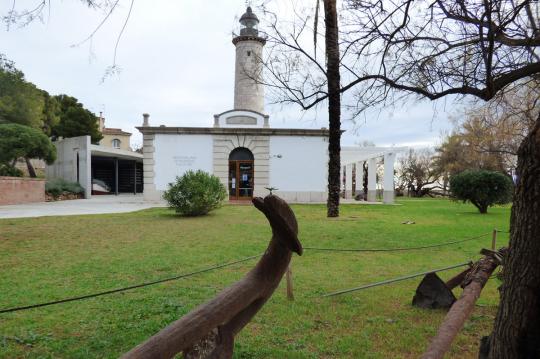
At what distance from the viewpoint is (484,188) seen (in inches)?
604

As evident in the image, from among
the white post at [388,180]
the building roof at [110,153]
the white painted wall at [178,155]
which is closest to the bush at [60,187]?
the building roof at [110,153]

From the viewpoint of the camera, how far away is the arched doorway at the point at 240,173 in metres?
21.0

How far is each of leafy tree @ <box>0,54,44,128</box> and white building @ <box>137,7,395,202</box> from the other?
10.1 m

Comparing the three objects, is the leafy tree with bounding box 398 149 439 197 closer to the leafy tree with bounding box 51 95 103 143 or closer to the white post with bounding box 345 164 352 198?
the white post with bounding box 345 164 352 198

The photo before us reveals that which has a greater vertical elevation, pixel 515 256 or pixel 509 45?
pixel 509 45

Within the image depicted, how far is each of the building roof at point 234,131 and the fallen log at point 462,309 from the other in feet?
59.0

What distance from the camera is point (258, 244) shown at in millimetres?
8148

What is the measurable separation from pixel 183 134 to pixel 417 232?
13676 millimetres

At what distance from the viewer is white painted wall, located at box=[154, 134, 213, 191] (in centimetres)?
2023

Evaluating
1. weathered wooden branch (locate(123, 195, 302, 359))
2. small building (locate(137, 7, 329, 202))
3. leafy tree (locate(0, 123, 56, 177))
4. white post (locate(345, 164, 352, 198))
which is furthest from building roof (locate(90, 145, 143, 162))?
weathered wooden branch (locate(123, 195, 302, 359))

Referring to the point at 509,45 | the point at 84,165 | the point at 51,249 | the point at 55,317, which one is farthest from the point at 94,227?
the point at 84,165

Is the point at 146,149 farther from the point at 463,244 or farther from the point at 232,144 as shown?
the point at 463,244

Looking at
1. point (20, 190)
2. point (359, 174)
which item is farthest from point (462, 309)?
point (359, 174)

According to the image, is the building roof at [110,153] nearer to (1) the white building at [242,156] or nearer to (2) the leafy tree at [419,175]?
(1) the white building at [242,156]
